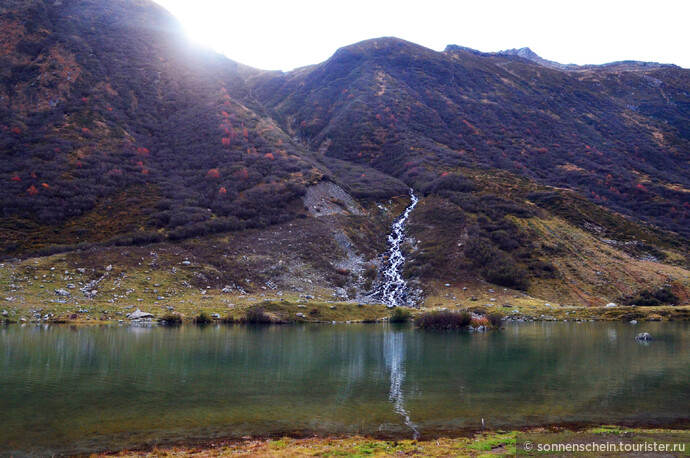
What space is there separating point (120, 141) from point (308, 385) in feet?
354

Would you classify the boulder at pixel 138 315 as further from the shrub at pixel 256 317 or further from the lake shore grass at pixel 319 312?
the shrub at pixel 256 317

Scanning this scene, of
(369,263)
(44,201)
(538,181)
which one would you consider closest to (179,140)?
(44,201)

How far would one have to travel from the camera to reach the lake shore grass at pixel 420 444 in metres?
16.6

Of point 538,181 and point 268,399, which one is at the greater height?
point 538,181

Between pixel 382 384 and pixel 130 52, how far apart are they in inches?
6321

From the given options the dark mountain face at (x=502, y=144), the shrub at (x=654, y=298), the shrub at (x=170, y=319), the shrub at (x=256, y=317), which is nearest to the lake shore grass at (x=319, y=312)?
the shrub at (x=170, y=319)

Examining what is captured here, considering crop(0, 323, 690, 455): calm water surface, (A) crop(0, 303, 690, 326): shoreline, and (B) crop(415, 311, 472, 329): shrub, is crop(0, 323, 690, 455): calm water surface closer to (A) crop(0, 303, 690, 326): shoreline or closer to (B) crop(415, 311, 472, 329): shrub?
(B) crop(415, 311, 472, 329): shrub

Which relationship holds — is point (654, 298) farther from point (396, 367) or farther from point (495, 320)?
point (396, 367)

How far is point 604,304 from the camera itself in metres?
78.6

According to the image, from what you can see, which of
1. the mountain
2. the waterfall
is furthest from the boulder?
the waterfall

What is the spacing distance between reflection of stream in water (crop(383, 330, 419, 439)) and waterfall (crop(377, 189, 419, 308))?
23.6 meters

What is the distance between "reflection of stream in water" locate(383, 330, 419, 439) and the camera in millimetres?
22953

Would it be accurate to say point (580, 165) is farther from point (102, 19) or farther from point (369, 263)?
point (102, 19)

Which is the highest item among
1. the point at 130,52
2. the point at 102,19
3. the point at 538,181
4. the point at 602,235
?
the point at 102,19
